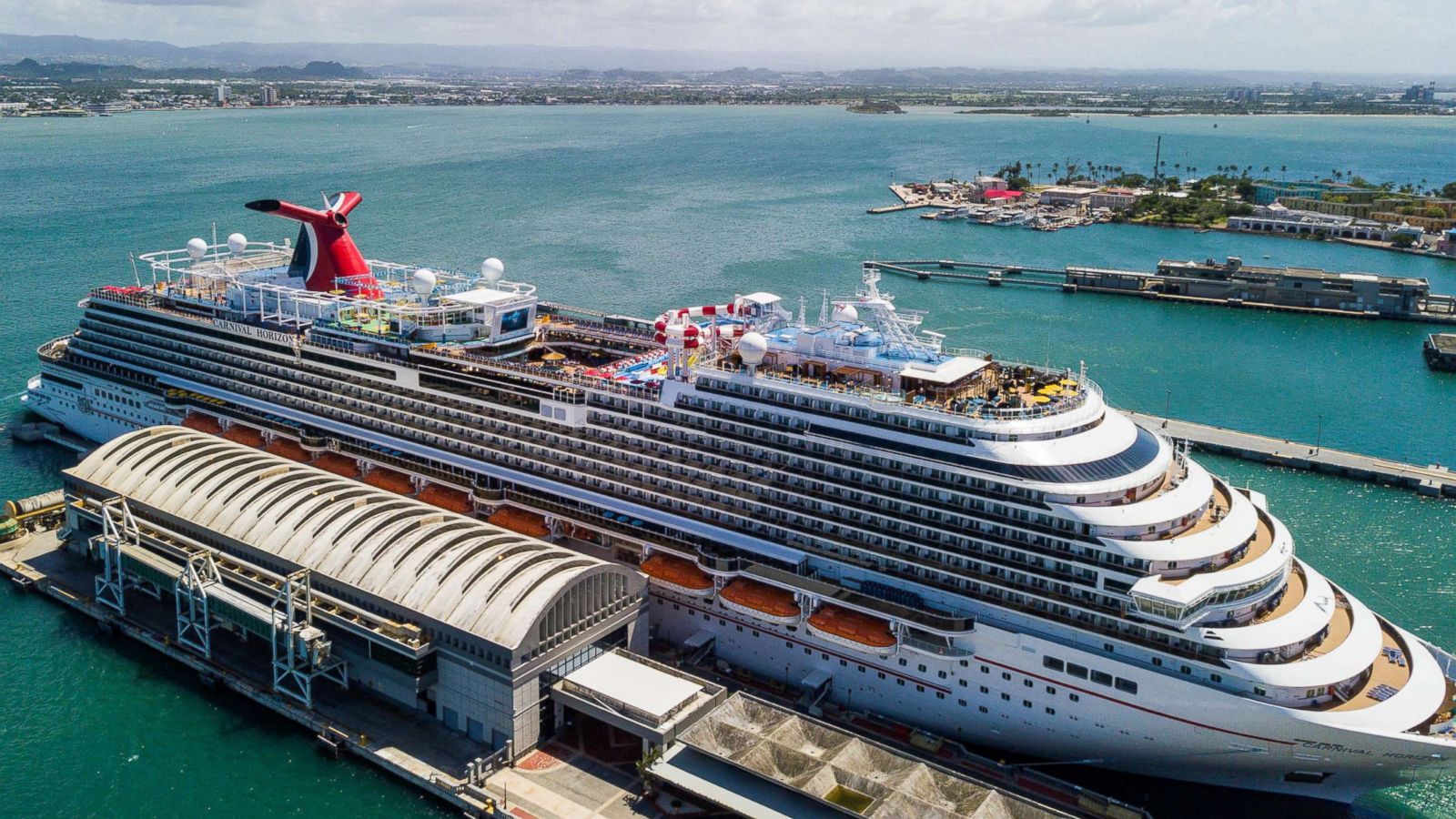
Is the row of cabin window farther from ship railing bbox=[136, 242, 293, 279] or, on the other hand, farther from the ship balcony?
ship railing bbox=[136, 242, 293, 279]

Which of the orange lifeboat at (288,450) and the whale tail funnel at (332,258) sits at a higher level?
the whale tail funnel at (332,258)

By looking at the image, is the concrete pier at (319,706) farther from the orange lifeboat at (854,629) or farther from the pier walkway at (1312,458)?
the pier walkway at (1312,458)

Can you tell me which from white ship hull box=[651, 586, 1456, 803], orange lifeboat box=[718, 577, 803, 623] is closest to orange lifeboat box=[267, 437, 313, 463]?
orange lifeboat box=[718, 577, 803, 623]

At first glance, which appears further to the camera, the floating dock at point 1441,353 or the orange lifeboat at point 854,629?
the floating dock at point 1441,353

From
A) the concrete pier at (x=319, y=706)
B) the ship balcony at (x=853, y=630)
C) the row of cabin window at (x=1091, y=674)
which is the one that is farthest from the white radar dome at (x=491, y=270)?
the row of cabin window at (x=1091, y=674)

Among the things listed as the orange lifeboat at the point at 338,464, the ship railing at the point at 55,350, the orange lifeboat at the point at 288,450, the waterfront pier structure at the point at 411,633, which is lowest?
the waterfront pier structure at the point at 411,633

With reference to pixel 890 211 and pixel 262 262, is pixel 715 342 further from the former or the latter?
pixel 890 211
